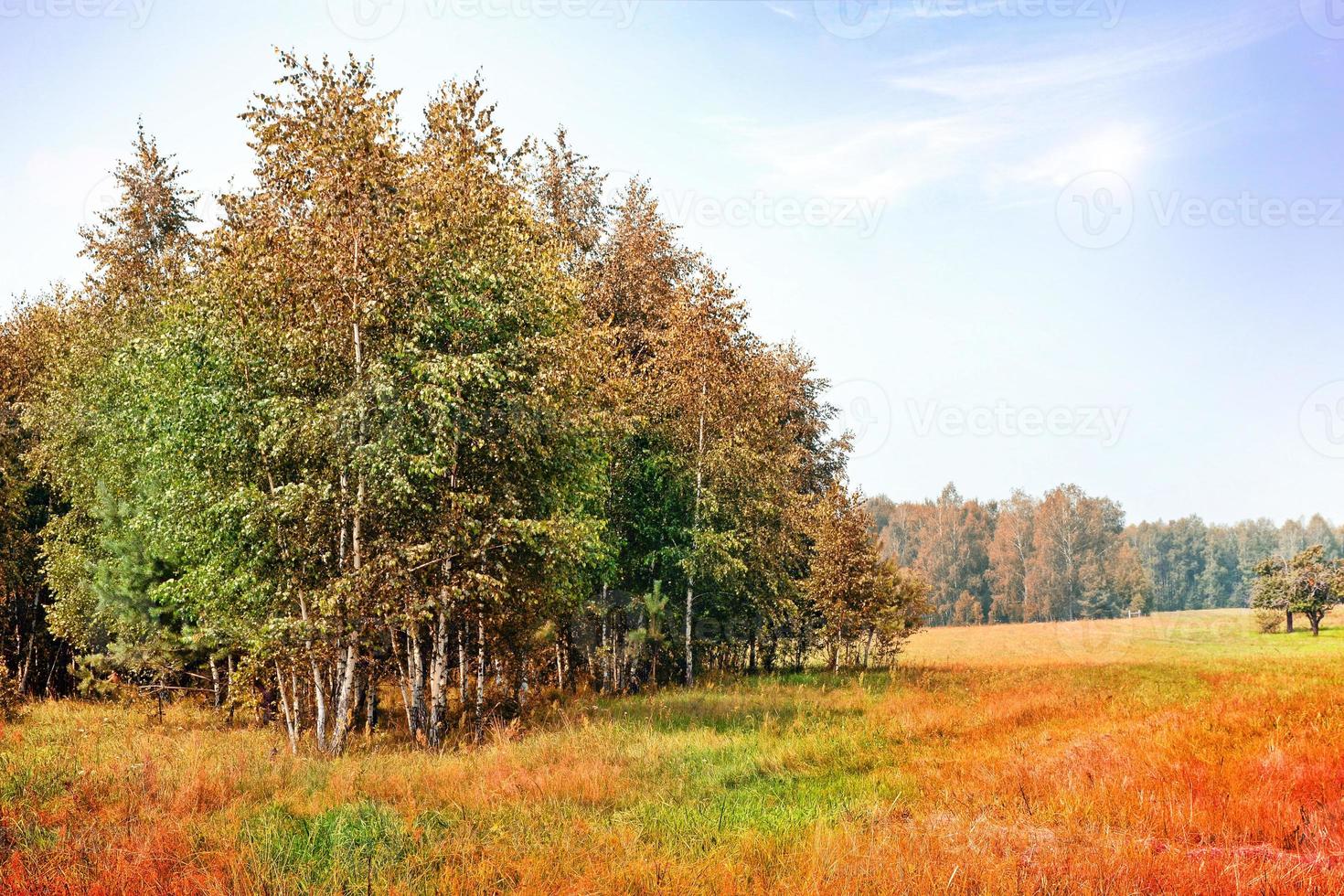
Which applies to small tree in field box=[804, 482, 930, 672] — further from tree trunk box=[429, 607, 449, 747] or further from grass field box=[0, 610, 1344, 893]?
tree trunk box=[429, 607, 449, 747]

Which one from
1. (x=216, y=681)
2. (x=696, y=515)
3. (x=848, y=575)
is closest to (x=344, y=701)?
(x=216, y=681)

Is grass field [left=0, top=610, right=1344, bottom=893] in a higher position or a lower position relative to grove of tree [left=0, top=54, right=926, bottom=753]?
lower

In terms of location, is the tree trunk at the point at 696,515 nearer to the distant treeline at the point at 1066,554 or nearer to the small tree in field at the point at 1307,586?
the small tree in field at the point at 1307,586

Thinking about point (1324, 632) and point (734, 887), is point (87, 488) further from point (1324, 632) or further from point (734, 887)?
point (1324, 632)

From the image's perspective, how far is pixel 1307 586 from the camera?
49.8 meters

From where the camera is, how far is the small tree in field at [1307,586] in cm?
4891

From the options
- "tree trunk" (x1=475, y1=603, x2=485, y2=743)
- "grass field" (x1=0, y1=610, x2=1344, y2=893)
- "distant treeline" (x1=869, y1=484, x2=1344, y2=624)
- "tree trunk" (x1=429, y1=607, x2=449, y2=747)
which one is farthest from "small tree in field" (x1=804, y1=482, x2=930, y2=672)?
"distant treeline" (x1=869, y1=484, x2=1344, y2=624)

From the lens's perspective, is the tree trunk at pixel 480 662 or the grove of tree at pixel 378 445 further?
the tree trunk at pixel 480 662

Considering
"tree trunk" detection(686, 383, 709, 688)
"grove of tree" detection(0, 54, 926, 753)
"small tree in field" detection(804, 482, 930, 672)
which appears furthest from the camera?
"small tree in field" detection(804, 482, 930, 672)

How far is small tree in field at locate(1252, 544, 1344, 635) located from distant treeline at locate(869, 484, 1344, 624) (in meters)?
28.3

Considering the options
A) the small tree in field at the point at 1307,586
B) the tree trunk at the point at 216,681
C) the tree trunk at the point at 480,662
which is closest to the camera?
the tree trunk at the point at 480,662

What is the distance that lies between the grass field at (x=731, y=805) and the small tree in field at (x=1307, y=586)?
39.7m

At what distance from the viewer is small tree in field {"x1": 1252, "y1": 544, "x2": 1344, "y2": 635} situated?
1925 inches

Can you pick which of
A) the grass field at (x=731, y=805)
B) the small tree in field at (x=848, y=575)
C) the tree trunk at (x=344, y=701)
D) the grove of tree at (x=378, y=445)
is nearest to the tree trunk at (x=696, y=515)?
the grove of tree at (x=378, y=445)
